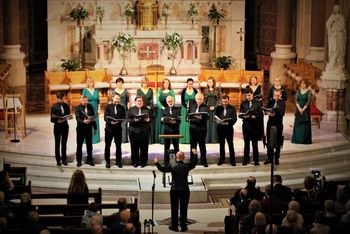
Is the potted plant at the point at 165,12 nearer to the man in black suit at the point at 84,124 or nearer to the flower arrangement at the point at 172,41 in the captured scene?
the flower arrangement at the point at 172,41

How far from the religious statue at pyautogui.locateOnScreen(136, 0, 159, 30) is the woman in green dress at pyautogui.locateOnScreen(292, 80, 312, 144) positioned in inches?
354

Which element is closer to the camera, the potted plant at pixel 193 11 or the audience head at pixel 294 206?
the audience head at pixel 294 206

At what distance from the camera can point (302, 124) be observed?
20562 mm

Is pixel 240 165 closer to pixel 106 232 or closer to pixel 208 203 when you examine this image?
pixel 208 203

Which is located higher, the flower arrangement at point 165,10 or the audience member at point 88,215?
the flower arrangement at point 165,10

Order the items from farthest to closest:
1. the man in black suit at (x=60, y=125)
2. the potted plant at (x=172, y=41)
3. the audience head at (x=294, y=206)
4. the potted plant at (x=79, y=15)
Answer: the potted plant at (x=79, y=15), the potted plant at (x=172, y=41), the man in black suit at (x=60, y=125), the audience head at (x=294, y=206)

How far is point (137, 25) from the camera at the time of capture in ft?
94.5

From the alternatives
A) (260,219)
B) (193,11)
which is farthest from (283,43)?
(260,219)

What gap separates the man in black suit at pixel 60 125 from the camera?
1844cm

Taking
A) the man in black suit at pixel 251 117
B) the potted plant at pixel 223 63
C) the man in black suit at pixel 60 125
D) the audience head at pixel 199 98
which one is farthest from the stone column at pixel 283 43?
the man in black suit at pixel 60 125

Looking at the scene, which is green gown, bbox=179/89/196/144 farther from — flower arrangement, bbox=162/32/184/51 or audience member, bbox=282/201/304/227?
flower arrangement, bbox=162/32/184/51

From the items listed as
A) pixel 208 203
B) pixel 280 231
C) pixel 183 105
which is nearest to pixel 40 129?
pixel 183 105

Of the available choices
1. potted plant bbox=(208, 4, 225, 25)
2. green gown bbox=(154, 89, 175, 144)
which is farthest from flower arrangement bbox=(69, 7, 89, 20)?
green gown bbox=(154, 89, 175, 144)

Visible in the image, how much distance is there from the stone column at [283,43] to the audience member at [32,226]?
1608 cm
